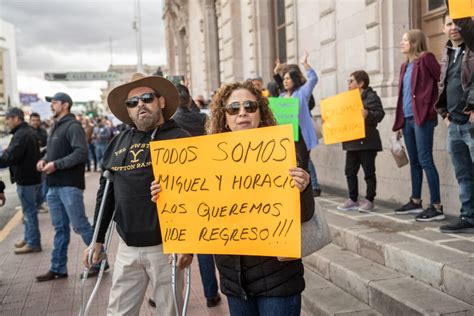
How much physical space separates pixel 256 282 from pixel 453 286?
195cm

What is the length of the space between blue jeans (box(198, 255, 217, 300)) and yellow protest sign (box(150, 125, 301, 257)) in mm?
1866

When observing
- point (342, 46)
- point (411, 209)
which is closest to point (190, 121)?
point (411, 209)

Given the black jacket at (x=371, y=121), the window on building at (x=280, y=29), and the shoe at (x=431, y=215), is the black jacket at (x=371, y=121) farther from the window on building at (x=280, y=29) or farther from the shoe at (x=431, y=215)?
the window on building at (x=280, y=29)

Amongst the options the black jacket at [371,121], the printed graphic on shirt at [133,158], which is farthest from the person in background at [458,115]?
the printed graphic on shirt at [133,158]

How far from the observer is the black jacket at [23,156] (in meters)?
6.92

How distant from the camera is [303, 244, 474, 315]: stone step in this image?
3596 mm

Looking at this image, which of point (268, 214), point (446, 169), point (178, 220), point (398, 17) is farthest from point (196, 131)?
point (398, 17)

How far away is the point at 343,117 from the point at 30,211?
444cm

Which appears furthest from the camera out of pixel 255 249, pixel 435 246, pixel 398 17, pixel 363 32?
pixel 363 32

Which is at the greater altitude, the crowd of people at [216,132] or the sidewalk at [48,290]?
the crowd of people at [216,132]

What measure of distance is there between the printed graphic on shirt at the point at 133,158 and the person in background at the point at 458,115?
263 centimetres

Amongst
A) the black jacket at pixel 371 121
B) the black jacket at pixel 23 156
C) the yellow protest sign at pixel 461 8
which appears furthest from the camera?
the black jacket at pixel 23 156

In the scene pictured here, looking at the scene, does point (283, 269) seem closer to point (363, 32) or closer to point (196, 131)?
point (196, 131)

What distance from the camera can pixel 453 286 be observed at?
12.3 ft
